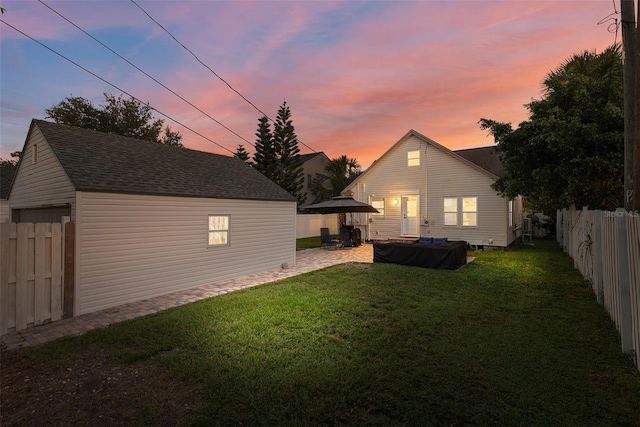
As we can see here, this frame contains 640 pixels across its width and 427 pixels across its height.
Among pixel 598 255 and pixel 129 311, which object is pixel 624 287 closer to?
pixel 598 255

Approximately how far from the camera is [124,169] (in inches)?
295

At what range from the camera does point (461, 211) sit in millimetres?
15695

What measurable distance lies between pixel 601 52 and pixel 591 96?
377 cm

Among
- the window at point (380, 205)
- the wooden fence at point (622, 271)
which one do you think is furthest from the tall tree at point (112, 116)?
the wooden fence at point (622, 271)

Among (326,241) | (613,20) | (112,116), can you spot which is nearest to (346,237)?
(326,241)

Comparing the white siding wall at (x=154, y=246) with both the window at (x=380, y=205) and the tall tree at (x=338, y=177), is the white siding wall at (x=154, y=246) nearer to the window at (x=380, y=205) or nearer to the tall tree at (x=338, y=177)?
the window at (x=380, y=205)

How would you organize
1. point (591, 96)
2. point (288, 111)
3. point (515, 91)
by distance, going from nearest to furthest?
1. point (591, 96)
2. point (515, 91)
3. point (288, 111)

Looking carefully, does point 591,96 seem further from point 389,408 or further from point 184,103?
point 184,103

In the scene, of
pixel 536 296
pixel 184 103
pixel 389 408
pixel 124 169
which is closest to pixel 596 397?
pixel 389 408

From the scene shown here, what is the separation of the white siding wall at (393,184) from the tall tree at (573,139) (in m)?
5.70

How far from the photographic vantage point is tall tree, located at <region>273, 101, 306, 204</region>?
29.8 meters

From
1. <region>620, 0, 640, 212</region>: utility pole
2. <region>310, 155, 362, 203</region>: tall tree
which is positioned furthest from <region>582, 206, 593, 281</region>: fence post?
<region>310, 155, 362, 203</region>: tall tree

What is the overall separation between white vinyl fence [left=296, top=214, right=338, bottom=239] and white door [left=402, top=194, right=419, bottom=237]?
8.77 meters

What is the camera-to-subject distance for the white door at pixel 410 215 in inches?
685
